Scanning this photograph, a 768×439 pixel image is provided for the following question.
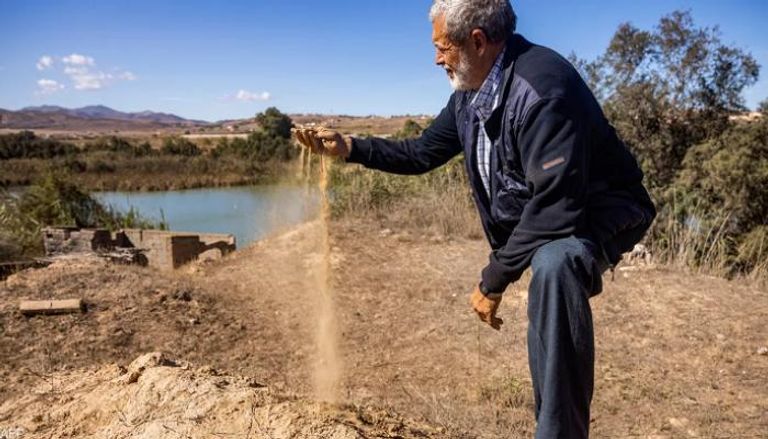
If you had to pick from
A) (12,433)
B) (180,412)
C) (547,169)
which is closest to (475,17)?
(547,169)

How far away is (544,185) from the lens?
1.71 meters

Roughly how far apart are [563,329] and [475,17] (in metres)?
0.97

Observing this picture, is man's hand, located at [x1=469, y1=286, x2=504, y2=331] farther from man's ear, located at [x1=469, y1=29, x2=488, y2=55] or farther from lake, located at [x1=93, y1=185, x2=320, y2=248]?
lake, located at [x1=93, y1=185, x2=320, y2=248]

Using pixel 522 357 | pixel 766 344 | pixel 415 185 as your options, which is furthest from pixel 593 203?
pixel 415 185

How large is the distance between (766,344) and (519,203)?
350 cm

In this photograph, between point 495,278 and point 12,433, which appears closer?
point 495,278

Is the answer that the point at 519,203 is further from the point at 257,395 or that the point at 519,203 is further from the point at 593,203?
the point at 257,395

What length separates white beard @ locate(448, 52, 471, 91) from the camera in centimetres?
198

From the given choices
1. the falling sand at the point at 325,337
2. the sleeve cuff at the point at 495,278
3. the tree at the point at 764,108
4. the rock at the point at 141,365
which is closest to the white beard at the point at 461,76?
the sleeve cuff at the point at 495,278

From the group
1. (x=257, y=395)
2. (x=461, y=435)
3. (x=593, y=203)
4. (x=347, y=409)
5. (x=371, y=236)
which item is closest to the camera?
(x=593, y=203)

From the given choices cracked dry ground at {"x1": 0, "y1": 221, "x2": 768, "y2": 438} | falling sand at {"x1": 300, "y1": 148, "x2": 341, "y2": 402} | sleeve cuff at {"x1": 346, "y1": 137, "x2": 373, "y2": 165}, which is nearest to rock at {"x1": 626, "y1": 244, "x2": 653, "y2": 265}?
cracked dry ground at {"x1": 0, "y1": 221, "x2": 768, "y2": 438}

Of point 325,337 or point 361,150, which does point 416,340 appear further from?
point 361,150

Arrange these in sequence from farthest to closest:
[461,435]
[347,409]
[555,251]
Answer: [461,435]
[347,409]
[555,251]

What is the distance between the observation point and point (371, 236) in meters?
8.02
